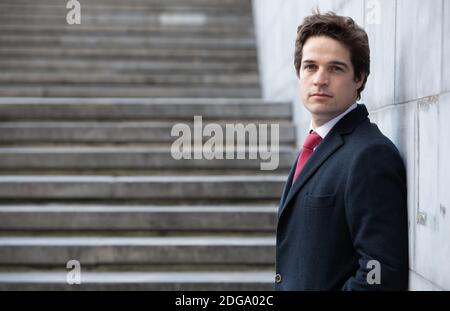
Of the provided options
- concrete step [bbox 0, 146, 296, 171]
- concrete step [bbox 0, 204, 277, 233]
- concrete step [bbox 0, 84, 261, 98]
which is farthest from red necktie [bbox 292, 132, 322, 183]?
concrete step [bbox 0, 84, 261, 98]

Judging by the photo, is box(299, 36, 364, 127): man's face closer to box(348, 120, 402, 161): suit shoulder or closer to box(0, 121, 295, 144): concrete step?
box(348, 120, 402, 161): suit shoulder

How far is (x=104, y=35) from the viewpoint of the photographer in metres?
8.17

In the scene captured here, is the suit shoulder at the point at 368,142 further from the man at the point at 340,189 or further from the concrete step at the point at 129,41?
the concrete step at the point at 129,41

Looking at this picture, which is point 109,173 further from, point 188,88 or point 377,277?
point 377,277

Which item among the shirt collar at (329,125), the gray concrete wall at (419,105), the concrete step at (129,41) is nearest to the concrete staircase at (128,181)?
the concrete step at (129,41)

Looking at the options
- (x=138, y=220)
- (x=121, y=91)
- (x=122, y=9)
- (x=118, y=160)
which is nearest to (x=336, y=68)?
(x=138, y=220)

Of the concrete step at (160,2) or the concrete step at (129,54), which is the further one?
the concrete step at (160,2)

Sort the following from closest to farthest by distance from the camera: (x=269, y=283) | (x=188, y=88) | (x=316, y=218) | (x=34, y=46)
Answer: (x=316, y=218), (x=269, y=283), (x=188, y=88), (x=34, y=46)

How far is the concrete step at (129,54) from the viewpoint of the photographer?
761 cm

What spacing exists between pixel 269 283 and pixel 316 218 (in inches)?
90.4

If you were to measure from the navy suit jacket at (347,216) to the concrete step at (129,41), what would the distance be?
19.6 feet

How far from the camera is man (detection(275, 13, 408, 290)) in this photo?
6.31 feet

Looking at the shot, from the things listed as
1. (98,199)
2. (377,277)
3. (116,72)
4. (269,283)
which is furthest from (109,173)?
(377,277)

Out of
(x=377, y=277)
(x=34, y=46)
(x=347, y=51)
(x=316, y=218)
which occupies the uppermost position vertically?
(x=34, y=46)
